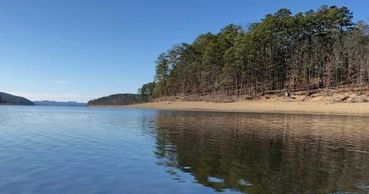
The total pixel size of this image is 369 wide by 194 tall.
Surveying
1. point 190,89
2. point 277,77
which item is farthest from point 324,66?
point 190,89

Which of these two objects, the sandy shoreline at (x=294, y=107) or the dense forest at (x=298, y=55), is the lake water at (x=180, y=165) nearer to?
the sandy shoreline at (x=294, y=107)

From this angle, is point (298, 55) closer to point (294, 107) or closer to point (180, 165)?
point (294, 107)

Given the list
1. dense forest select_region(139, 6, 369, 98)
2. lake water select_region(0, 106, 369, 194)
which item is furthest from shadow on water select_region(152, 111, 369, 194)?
dense forest select_region(139, 6, 369, 98)

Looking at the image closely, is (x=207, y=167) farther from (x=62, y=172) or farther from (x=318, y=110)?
(x=318, y=110)

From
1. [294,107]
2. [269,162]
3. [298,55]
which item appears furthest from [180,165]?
[298,55]

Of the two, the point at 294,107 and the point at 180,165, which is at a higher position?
the point at 294,107

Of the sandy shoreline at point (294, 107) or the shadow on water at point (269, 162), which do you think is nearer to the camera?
the shadow on water at point (269, 162)

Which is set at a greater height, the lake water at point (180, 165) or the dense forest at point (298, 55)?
the dense forest at point (298, 55)

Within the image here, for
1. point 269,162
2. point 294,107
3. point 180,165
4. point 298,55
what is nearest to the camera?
point 180,165

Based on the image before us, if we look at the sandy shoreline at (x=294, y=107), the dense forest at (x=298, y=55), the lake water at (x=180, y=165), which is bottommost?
the lake water at (x=180, y=165)

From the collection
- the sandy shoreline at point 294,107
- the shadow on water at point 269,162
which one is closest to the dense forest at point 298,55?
the sandy shoreline at point 294,107

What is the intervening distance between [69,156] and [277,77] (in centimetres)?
9090

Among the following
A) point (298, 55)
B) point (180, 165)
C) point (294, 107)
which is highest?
point (298, 55)

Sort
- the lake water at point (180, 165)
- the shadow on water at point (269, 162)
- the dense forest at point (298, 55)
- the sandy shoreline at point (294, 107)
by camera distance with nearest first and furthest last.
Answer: the lake water at point (180, 165)
the shadow on water at point (269, 162)
the sandy shoreline at point (294, 107)
the dense forest at point (298, 55)
